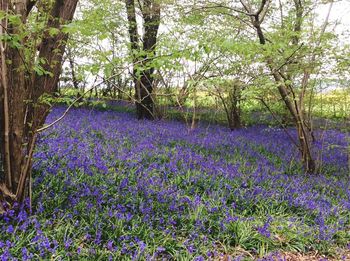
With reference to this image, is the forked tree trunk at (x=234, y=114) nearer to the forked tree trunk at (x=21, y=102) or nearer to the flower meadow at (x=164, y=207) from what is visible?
the flower meadow at (x=164, y=207)

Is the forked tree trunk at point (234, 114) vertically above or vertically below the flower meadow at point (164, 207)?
above

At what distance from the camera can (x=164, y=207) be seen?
498 cm

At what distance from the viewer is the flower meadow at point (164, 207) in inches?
152

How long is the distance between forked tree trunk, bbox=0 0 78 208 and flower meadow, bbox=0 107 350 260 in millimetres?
389

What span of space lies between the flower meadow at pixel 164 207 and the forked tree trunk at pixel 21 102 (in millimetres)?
389

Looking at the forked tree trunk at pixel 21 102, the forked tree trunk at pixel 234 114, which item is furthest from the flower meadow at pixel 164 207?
the forked tree trunk at pixel 234 114

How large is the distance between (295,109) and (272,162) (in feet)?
4.67

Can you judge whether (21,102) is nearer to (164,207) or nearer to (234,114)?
(164,207)

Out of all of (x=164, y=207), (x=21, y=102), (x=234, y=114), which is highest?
(x=21, y=102)

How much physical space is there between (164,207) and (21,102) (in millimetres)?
2337

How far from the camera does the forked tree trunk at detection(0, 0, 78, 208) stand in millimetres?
3811

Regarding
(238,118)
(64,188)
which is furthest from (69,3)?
(238,118)

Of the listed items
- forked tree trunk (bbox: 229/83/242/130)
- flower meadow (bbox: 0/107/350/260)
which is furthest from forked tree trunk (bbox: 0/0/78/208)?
A: forked tree trunk (bbox: 229/83/242/130)

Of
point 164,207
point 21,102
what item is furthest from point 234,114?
point 21,102
